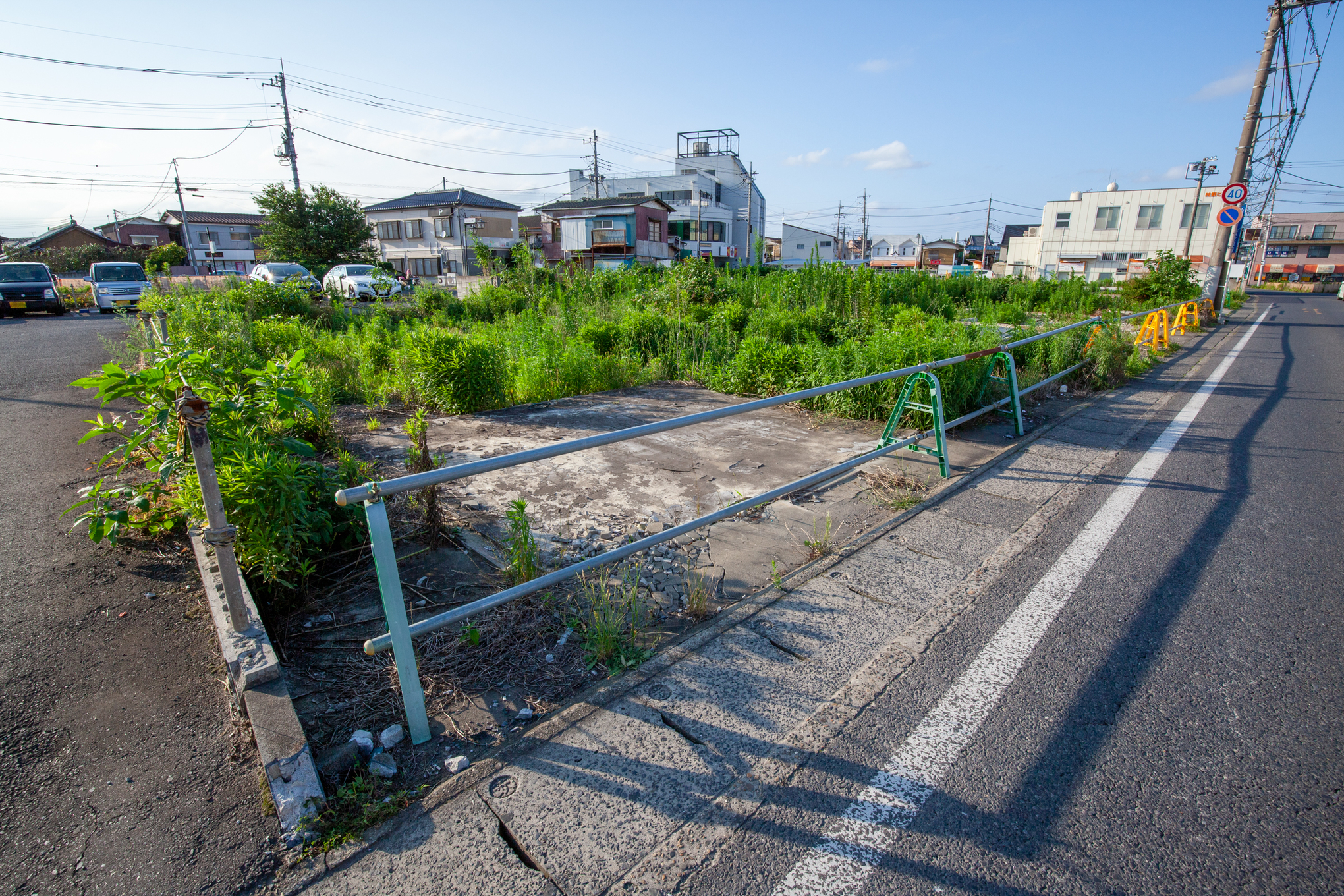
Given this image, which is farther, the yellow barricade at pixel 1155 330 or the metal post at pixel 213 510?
the yellow barricade at pixel 1155 330

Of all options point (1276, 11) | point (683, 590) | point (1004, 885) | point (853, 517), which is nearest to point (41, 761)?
point (683, 590)

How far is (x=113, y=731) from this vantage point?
2.38 meters

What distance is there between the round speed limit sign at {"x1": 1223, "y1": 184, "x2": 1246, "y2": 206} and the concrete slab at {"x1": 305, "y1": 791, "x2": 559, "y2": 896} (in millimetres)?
19819

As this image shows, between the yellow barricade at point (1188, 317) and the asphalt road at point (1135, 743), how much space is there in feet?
46.8

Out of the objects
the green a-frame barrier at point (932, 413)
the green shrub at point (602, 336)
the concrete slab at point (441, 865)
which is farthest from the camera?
the green shrub at point (602, 336)

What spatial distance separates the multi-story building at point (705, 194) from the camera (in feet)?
166

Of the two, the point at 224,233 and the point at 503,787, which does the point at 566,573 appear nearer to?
the point at 503,787

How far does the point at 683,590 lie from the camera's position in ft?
11.1

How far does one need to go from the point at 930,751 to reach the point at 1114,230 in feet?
191

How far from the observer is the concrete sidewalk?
1812 mm

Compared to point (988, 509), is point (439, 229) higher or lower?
higher

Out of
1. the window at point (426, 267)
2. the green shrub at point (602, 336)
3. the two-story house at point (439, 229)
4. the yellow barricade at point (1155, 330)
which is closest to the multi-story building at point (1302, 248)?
the yellow barricade at point (1155, 330)

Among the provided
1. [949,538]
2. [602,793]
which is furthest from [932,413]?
[602,793]

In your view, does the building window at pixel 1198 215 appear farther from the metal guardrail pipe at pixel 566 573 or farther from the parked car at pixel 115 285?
the parked car at pixel 115 285
